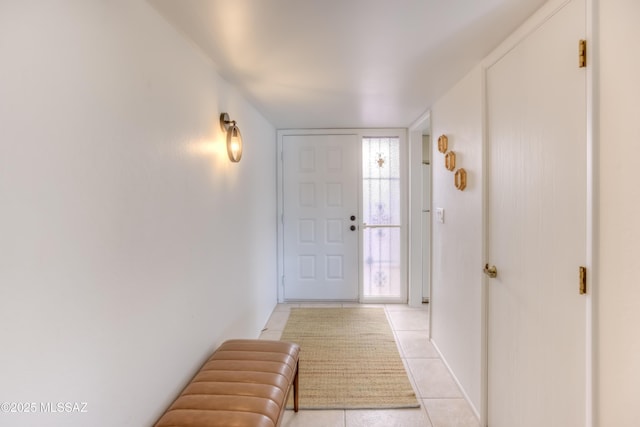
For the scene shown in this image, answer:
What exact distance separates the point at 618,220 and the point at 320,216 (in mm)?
3149

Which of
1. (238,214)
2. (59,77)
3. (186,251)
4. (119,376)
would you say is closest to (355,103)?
(238,214)

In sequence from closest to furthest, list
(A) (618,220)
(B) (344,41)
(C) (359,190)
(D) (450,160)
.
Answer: (A) (618,220) < (B) (344,41) < (D) (450,160) < (C) (359,190)

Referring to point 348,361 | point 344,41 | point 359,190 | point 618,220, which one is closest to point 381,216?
point 359,190

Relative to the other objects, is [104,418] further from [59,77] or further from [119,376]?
[59,77]

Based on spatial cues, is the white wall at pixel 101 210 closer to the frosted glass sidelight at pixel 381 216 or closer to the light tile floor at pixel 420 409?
the light tile floor at pixel 420 409

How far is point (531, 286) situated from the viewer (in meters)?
1.42

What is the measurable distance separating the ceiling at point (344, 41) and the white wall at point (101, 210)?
23 cm

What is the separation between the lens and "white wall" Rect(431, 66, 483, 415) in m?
1.95

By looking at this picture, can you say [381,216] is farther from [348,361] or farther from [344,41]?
[344,41]

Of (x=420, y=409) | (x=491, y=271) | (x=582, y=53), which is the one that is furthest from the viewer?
(x=420, y=409)

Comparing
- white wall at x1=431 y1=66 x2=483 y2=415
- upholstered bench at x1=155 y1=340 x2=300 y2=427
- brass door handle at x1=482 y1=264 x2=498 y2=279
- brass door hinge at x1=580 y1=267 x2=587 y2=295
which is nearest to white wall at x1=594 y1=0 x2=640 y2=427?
brass door hinge at x1=580 y1=267 x2=587 y2=295

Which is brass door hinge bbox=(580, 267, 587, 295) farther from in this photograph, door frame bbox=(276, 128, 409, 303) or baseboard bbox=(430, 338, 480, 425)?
door frame bbox=(276, 128, 409, 303)

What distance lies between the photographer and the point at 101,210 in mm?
1040

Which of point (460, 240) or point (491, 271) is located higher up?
point (460, 240)
